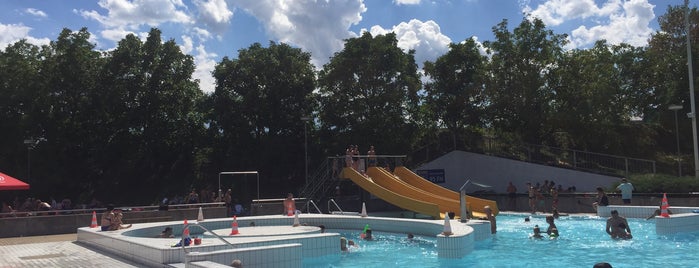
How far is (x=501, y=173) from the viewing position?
32.6m

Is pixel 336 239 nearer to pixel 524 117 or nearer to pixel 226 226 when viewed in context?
pixel 226 226

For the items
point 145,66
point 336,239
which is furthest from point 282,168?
point 336,239

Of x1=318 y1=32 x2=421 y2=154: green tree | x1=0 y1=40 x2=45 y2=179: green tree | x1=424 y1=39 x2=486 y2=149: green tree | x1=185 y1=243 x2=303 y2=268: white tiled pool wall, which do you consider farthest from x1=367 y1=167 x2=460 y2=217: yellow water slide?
x1=0 y1=40 x2=45 y2=179: green tree

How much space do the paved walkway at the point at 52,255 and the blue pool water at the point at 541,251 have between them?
461cm

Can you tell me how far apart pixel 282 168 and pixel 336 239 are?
23432 mm

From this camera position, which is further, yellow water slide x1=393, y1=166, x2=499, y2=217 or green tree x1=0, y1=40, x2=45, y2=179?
green tree x1=0, y1=40, x2=45, y2=179

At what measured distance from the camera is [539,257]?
1391 centimetres

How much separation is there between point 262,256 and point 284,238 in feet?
11.3

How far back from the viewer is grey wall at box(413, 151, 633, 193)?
29203 mm

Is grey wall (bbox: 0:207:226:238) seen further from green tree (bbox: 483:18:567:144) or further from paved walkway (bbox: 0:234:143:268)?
green tree (bbox: 483:18:567:144)

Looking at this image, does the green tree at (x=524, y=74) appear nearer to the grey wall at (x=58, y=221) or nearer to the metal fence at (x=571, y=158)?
the metal fence at (x=571, y=158)

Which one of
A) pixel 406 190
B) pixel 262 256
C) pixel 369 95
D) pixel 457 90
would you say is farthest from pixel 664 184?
pixel 262 256

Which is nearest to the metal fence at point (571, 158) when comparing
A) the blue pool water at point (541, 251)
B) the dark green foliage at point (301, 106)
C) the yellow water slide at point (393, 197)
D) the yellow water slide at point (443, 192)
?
the dark green foliage at point (301, 106)

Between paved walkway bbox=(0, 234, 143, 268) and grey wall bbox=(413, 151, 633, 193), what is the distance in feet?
75.0
